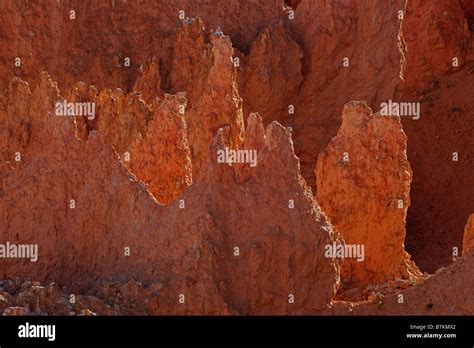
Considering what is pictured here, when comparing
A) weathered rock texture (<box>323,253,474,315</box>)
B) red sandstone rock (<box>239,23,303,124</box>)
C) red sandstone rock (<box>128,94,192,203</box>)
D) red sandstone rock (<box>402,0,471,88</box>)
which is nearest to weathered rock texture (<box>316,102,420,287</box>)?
red sandstone rock (<box>128,94,192,203</box>)

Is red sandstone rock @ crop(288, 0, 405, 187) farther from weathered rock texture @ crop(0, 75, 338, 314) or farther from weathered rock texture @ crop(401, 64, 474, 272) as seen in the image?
weathered rock texture @ crop(0, 75, 338, 314)

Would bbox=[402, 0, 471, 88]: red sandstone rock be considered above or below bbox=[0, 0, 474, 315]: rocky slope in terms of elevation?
above

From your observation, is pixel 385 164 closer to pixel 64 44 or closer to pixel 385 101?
pixel 385 101

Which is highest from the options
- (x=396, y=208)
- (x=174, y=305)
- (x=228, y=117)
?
(x=228, y=117)

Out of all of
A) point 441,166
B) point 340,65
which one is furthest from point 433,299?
point 441,166

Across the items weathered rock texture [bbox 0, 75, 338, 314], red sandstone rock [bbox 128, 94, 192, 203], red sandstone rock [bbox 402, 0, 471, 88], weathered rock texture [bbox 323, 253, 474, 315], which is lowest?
weathered rock texture [bbox 323, 253, 474, 315]

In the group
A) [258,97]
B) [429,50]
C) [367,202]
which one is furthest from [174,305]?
[429,50]

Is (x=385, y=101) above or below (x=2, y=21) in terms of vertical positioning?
below

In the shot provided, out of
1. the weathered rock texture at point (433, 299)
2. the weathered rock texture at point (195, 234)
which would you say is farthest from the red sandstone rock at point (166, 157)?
the weathered rock texture at point (433, 299)

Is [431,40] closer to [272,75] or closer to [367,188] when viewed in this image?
[272,75]
